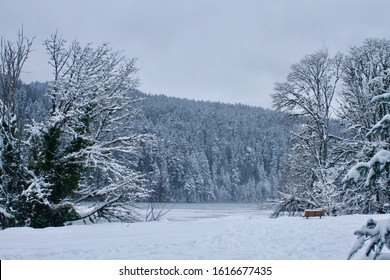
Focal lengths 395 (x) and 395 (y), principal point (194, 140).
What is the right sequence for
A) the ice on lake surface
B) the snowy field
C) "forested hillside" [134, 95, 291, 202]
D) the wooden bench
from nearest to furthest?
1. the snowy field
2. the wooden bench
3. the ice on lake surface
4. "forested hillside" [134, 95, 291, 202]

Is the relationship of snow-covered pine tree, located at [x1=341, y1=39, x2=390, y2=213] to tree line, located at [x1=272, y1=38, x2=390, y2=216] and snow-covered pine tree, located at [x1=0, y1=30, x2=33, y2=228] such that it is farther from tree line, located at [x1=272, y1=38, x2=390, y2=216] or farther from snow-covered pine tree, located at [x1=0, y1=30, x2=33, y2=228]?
snow-covered pine tree, located at [x1=0, y1=30, x2=33, y2=228]

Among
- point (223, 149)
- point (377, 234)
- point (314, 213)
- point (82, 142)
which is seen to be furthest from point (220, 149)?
point (377, 234)

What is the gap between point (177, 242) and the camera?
8.66m

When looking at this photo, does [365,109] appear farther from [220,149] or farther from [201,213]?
[220,149]

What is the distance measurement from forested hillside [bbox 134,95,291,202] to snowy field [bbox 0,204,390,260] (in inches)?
1440

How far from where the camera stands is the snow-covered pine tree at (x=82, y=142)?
13.1 m

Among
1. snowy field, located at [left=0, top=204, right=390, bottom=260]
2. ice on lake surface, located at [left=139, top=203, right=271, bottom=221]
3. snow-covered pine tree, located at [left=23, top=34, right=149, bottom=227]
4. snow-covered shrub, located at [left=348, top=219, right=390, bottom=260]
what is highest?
snow-covered pine tree, located at [left=23, top=34, right=149, bottom=227]

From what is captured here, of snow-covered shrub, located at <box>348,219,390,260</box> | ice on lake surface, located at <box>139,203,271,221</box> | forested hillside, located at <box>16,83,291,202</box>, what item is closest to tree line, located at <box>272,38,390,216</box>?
ice on lake surface, located at <box>139,203,271,221</box>

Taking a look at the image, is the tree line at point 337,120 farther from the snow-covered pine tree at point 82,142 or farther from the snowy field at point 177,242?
the snow-covered pine tree at point 82,142

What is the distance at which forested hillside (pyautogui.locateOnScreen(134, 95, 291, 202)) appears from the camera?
56062 millimetres

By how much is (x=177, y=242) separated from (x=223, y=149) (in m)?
69.4

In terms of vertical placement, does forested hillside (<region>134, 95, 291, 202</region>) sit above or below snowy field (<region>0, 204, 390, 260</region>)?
above
